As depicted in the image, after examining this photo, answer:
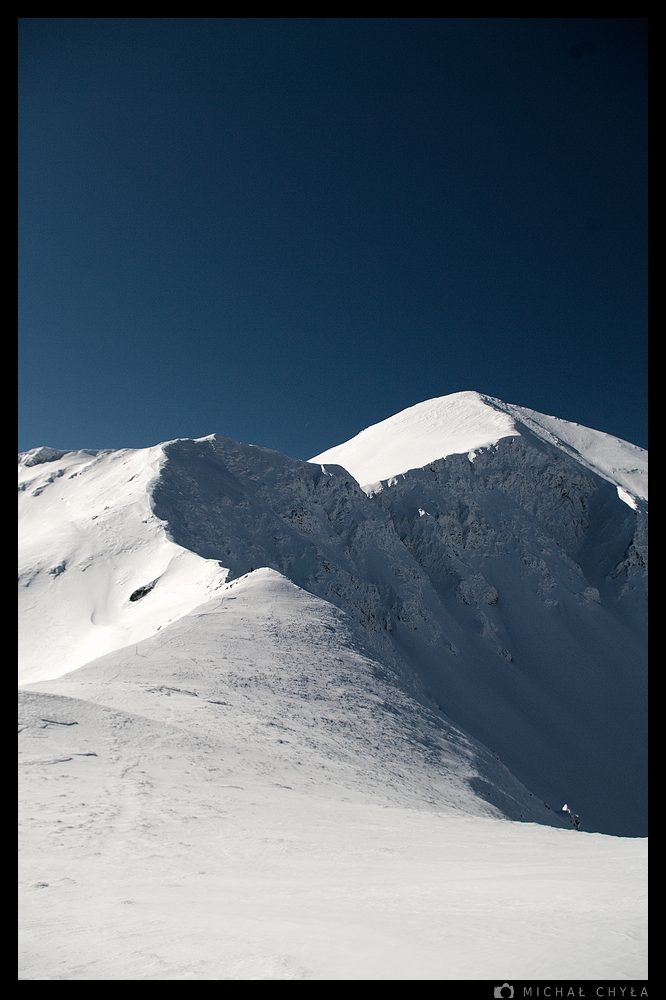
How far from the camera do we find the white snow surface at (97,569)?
3569 cm

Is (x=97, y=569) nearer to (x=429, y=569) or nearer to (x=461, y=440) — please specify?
(x=429, y=569)

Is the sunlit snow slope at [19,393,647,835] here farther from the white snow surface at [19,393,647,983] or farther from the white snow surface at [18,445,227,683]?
the white snow surface at [19,393,647,983]

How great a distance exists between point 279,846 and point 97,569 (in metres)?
42.1

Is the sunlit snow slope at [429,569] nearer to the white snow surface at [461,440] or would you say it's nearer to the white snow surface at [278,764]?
the white snow surface at [278,764]

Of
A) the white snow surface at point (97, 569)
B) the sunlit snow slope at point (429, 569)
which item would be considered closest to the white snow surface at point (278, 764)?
the white snow surface at point (97, 569)

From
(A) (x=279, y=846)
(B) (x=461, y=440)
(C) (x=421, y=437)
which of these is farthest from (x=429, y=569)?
(A) (x=279, y=846)

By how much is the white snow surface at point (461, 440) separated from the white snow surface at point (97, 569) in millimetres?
33238

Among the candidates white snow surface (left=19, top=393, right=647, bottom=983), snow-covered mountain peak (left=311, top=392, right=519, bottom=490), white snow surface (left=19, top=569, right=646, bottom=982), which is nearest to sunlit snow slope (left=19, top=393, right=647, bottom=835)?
white snow surface (left=19, top=393, right=647, bottom=983)

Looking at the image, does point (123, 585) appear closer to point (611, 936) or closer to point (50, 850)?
point (50, 850)

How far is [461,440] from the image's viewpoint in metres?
93.9
